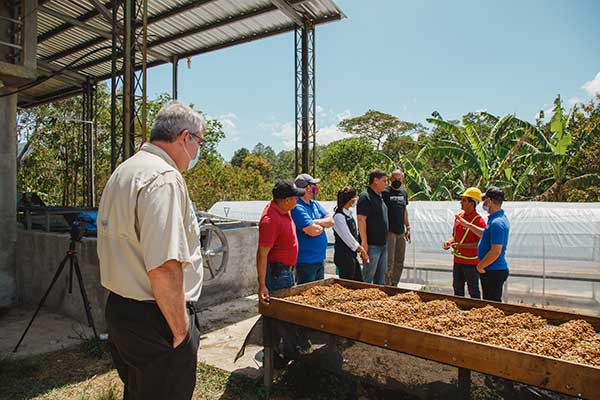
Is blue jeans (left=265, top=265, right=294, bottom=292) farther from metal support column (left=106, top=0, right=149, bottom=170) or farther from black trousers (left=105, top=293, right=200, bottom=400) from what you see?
Answer: metal support column (left=106, top=0, right=149, bottom=170)

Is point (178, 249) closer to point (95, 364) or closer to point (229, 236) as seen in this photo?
point (95, 364)

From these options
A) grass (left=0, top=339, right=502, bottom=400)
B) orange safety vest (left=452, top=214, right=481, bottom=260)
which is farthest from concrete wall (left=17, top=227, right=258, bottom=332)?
→ orange safety vest (left=452, top=214, right=481, bottom=260)

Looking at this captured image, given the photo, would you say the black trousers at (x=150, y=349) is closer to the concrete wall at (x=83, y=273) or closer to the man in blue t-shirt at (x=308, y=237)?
the man in blue t-shirt at (x=308, y=237)

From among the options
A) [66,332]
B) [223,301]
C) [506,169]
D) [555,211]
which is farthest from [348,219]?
[506,169]

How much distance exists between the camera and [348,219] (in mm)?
4492

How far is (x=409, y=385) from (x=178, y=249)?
189 centimetres

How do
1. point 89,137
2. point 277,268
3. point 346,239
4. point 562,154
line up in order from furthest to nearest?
point 562,154 < point 89,137 < point 346,239 < point 277,268

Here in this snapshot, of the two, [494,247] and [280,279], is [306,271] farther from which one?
[494,247]

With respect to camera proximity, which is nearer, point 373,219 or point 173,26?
point 373,219

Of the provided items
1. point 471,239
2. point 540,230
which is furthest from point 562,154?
point 471,239

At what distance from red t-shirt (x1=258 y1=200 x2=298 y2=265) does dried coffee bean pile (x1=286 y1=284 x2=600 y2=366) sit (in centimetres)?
36

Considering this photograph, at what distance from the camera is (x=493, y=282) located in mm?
3889

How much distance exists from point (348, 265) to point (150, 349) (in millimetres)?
3032

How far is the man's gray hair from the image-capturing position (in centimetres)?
184
